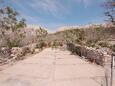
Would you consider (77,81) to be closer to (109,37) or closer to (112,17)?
(112,17)

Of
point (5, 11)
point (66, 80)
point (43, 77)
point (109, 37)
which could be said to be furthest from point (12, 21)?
point (109, 37)

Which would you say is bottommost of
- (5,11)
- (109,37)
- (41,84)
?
(41,84)

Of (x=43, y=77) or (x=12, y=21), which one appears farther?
(x=12, y=21)

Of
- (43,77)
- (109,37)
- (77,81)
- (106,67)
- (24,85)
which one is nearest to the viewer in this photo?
(24,85)

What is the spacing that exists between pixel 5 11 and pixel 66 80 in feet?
23.4

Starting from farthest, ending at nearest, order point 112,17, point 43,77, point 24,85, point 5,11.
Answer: point 112,17 → point 5,11 → point 43,77 → point 24,85

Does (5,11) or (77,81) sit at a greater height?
(5,11)

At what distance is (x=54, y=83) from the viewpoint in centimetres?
788

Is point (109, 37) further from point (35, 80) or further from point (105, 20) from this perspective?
point (35, 80)

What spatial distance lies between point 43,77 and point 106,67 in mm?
4169

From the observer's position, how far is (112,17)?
45.8 feet

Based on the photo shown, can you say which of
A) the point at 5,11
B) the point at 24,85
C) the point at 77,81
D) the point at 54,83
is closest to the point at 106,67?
the point at 77,81

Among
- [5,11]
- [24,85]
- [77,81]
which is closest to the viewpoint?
[24,85]

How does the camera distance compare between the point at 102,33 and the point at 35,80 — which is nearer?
the point at 35,80
